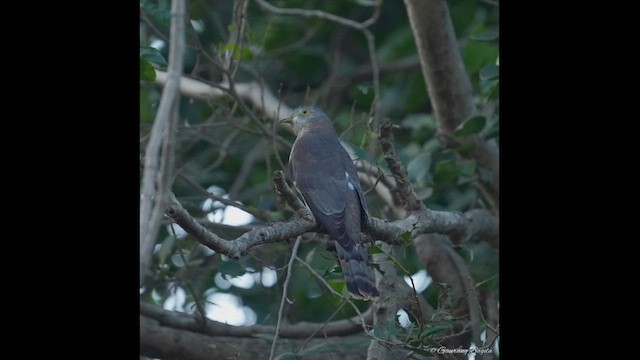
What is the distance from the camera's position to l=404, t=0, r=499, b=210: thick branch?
5230 millimetres

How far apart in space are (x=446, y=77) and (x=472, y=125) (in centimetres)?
42

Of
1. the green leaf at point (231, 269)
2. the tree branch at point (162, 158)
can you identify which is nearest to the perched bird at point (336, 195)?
the green leaf at point (231, 269)

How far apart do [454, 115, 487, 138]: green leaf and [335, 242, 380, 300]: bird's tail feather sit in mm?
1513

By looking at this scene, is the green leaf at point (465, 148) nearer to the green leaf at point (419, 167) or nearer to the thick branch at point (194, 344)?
the green leaf at point (419, 167)

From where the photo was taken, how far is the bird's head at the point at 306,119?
501cm

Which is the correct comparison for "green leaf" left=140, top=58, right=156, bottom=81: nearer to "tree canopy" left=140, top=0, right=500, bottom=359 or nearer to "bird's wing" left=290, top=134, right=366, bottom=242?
"tree canopy" left=140, top=0, right=500, bottom=359

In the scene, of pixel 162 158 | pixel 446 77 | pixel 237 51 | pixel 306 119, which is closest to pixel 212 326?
pixel 306 119

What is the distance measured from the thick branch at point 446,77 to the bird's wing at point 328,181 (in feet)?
3.27

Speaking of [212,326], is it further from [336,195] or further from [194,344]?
[336,195]
